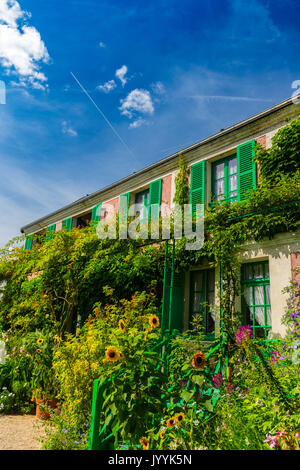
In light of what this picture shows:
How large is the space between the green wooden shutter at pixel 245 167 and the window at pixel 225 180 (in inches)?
10.5

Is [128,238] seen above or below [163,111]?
below

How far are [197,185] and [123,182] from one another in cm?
316

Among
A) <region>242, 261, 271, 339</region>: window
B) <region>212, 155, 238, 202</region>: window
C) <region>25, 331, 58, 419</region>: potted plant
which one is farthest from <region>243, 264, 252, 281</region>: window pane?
<region>25, 331, 58, 419</region>: potted plant

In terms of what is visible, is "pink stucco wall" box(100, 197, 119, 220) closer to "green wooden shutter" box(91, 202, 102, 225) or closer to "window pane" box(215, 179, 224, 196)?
"green wooden shutter" box(91, 202, 102, 225)

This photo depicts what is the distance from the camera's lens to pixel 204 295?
7.02 meters

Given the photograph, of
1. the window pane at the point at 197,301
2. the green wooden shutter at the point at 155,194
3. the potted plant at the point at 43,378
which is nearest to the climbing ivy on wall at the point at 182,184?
the green wooden shutter at the point at 155,194

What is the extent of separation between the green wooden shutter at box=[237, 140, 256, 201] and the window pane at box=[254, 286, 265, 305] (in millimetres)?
2025

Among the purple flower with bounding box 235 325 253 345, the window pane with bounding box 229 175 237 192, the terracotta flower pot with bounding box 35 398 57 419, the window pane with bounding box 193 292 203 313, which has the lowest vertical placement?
the terracotta flower pot with bounding box 35 398 57 419

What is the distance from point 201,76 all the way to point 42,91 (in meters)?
2.72

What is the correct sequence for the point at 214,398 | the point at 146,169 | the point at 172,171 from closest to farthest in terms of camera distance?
the point at 214,398
the point at 172,171
the point at 146,169

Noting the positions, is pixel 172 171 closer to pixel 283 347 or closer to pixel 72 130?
pixel 72 130

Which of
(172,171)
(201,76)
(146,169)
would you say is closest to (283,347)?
(201,76)

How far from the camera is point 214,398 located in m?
2.82

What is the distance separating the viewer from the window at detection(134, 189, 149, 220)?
9795 millimetres
